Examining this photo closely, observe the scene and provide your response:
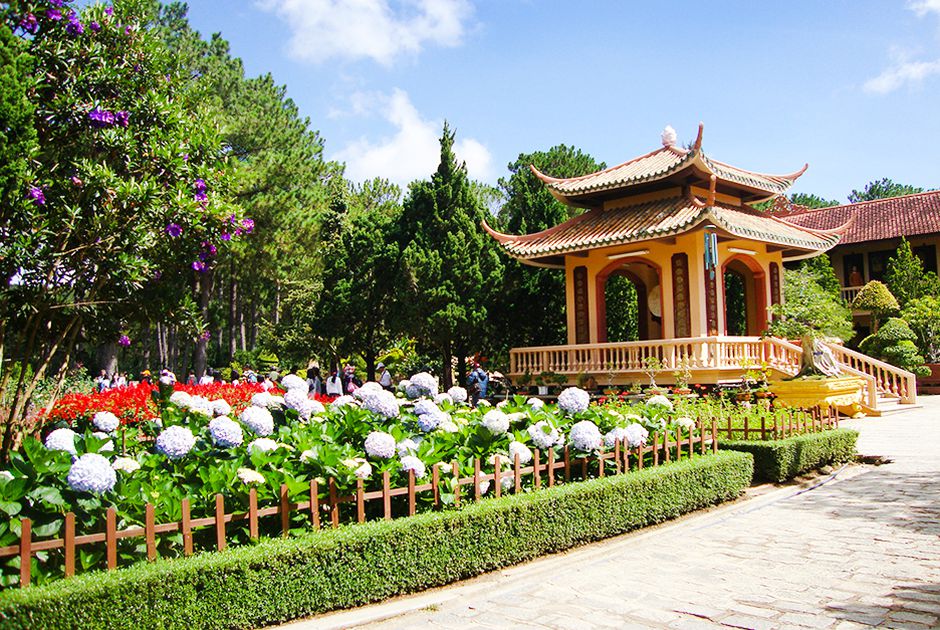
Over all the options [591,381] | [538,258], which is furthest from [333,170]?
[591,381]

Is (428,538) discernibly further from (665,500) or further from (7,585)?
(665,500)

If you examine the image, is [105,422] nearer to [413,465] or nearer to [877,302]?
[413,465]

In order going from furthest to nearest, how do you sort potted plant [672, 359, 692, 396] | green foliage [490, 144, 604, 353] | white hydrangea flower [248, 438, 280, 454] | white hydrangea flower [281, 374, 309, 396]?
green foliage [490, 144, 604, 353]
potted plant [672, 359, 692, 396]
white hydrangea flower [281, 374, 309, 396]
white hydrangea flower [248, 438, 280, 454]

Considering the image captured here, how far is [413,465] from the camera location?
18.9ft

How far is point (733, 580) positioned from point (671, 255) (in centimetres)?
1507

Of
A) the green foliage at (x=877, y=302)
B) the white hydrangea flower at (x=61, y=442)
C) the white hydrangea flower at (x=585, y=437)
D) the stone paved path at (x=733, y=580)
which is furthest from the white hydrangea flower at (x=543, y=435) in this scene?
the green foliage at (x=877, y=302)

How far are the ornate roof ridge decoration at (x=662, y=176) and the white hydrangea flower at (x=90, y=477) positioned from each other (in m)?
17.1

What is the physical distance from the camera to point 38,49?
783 cm

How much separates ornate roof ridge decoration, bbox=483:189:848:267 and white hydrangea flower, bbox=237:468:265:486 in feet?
48.7

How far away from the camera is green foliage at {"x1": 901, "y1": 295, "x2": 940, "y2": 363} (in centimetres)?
2555

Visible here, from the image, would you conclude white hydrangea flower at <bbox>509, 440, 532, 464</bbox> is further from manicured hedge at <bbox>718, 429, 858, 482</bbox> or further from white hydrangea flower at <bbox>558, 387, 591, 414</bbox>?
manicured hedge at <bbox>718, 429, 858, 482</bbox>

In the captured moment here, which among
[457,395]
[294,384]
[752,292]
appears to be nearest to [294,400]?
[294,384]

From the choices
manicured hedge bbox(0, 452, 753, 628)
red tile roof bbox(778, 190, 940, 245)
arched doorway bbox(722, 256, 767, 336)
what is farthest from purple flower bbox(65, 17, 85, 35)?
red tile roof bbox(778, 190, 940, 245)

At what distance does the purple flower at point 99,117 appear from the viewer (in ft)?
26.8
